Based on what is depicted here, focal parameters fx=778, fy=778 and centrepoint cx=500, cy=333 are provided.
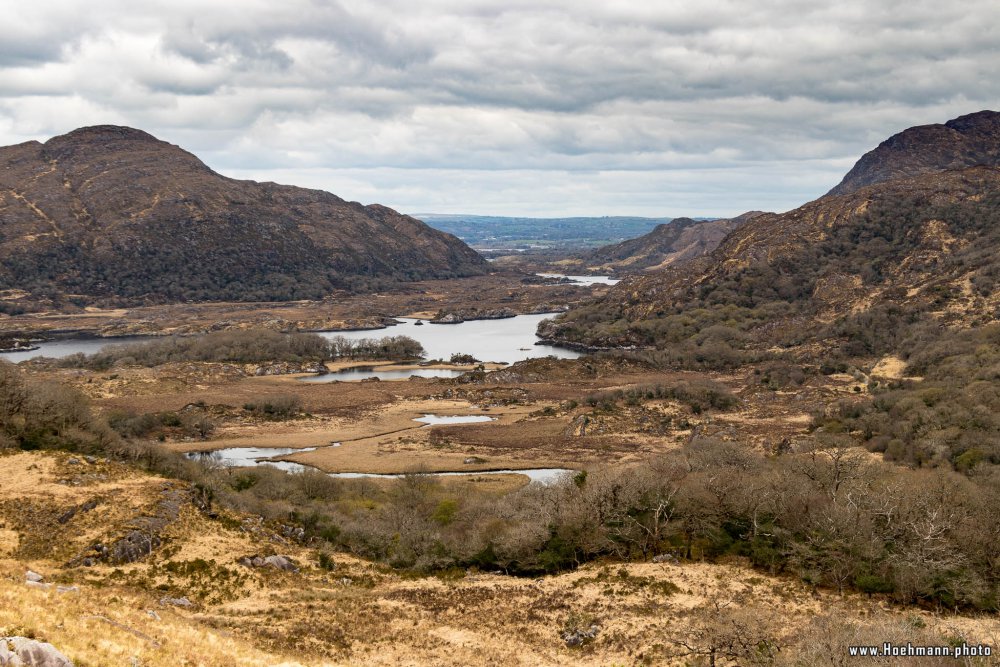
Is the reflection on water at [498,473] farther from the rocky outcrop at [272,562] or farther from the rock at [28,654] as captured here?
the rock at [28,654]

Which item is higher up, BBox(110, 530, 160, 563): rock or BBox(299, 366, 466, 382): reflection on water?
BBox(110, 530, 160, 563): rock

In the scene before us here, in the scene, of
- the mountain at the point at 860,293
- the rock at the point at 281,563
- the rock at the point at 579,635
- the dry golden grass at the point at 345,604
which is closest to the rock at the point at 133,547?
the dry golden grass at the point at 345,604

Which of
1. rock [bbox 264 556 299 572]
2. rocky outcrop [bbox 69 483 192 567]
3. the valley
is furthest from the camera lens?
rock [bbox 264 556 299 572]

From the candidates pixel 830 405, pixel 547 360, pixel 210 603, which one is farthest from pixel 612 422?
pixel 210 603

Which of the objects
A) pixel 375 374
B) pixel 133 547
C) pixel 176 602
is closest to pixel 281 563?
pixel 133 547

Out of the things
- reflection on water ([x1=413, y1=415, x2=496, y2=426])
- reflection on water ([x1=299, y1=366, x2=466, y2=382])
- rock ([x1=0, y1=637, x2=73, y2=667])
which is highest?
rock ([x1=0, y1=637, x2=73, y2=667])

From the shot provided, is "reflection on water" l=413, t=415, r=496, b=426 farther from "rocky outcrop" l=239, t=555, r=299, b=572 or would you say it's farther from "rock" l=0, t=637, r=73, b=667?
"rock" l=0, t=637, r=73, b=667

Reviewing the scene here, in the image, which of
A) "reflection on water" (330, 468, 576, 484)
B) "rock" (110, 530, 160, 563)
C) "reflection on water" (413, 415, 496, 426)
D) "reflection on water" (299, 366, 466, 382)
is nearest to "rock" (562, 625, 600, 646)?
"rock" (110, 530, 160, 563)
